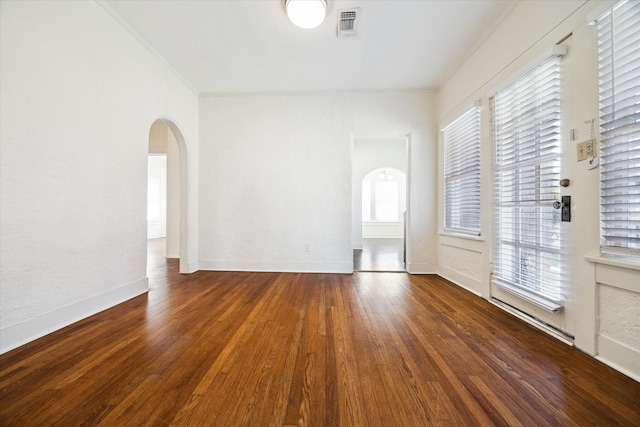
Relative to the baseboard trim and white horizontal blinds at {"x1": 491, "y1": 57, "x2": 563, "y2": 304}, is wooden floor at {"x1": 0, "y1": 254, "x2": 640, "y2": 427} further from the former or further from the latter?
white horizontal blinds at {"x1": 491, "y1": 57, "x2": 563, "y2": 304}

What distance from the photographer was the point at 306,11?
222 centimetres

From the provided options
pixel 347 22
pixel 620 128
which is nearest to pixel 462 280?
pixel 620 128

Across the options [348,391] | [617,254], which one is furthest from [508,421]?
[617,254]

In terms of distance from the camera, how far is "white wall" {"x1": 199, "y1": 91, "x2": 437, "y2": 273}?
3893 millimetres

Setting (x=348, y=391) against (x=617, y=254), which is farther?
(x=617, y=254)

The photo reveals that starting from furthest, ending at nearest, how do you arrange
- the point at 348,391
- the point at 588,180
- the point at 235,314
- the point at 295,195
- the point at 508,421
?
the point at 295,195, the point at 235,314, the point at 588,180, the point at 348,391, the point at 508,421

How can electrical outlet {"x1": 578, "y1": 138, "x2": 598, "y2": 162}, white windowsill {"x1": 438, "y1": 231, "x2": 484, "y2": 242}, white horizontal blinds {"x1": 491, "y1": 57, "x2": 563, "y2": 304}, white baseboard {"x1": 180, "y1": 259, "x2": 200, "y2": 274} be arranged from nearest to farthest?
electrical outlet {"x1": 578, "y1": 138, "x2": 598, "y2": 162} → white horizontal blinds {"x1": 491, "y1": 57, "x2": 563, "y2": 304} → white windowsill {"x1": 438, "y1": 231, "x2": 484, "y2": 242} → white baseboard {"x1": 180, "y1": 259, "x2": 200, "y2": 274}

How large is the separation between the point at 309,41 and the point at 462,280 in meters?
3.54

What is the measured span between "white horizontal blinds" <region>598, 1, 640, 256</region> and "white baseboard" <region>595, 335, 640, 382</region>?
0.56 m

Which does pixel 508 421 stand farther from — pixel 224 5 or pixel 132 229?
pixel 224 5

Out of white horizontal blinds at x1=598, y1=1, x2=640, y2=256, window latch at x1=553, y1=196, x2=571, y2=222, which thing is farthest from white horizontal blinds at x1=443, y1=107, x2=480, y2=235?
white horizontal blinds at x1=598, y1=1, x2=640, y2=256

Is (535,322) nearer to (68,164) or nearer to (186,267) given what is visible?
(68,164)

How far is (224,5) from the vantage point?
90.4 inches

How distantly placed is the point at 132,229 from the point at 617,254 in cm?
414
